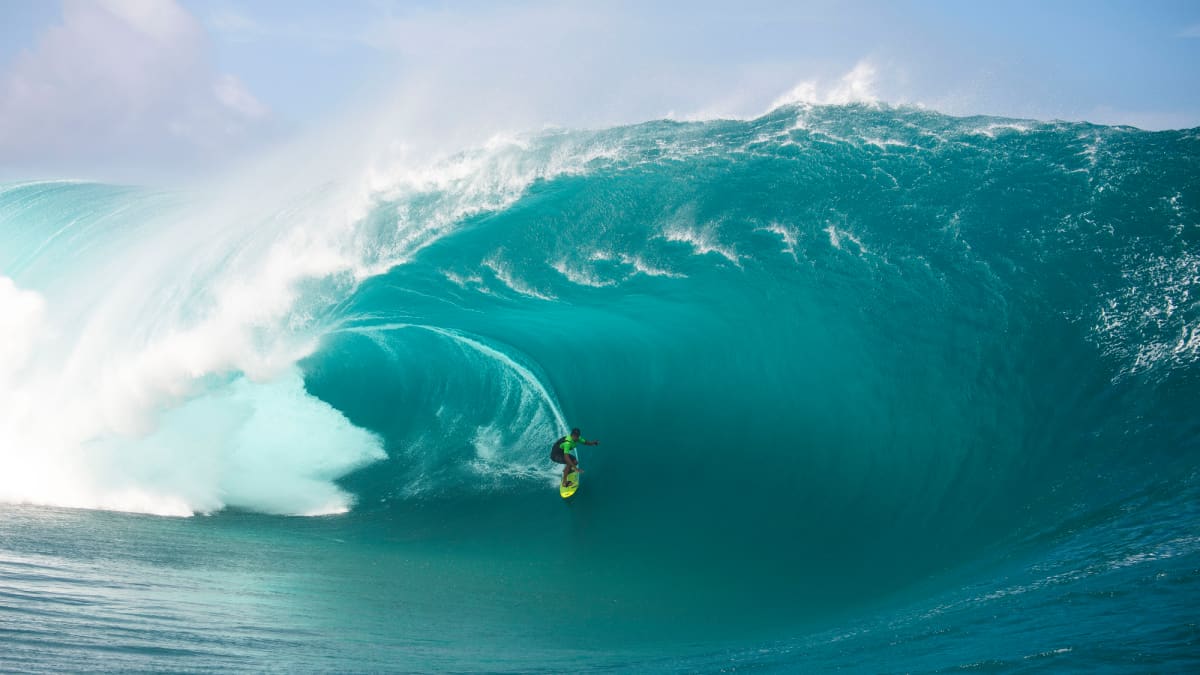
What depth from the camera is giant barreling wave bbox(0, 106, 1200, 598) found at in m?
7.82

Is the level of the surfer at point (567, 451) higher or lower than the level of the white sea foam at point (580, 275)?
lower

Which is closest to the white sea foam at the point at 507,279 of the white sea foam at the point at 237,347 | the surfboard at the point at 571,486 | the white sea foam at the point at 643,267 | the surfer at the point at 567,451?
the white sea foam at the point at 237,347

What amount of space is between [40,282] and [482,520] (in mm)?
12158

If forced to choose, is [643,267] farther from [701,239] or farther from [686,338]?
[686,338]

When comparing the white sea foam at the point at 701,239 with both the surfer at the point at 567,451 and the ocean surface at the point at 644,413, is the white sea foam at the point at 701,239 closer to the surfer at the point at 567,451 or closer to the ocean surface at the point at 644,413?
the ocean surface at the point at 644,413

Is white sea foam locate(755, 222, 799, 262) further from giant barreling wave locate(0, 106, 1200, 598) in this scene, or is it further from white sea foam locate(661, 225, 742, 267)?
white sea foam locate(661, 225, 742, 267)

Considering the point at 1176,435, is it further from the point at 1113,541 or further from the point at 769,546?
the point at 769,546

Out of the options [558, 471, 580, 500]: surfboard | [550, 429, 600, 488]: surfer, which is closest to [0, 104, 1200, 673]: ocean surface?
[558, 471, 580, 500]: surfboard

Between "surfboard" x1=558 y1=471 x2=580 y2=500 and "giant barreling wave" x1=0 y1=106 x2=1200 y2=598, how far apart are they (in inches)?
9.7

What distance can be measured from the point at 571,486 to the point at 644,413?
1.64 m

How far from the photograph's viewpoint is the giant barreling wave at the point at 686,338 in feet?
25.6

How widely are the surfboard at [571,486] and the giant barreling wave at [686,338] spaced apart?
25cm

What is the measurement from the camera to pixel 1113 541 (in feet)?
18.4

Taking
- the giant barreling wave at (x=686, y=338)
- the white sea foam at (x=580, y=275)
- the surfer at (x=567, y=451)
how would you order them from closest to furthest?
1. the giant barreling wave at (x=686, y=338)
2. the surfer at (x=567, y=451)
3. the white sea foam at (x=580, y=275)
